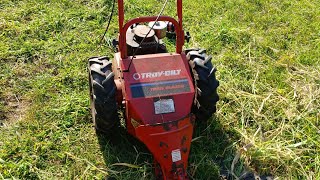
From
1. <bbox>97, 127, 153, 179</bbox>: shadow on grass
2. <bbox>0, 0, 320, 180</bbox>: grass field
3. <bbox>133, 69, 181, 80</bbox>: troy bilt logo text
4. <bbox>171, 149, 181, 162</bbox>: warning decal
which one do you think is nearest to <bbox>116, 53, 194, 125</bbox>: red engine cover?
<bbox>133, 69, 181, 80</bbox>: troy bilt logo text

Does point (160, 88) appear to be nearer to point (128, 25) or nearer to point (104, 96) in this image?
point (104, 96)

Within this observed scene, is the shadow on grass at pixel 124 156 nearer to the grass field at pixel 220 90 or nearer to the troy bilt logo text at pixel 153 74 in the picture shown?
the grass field at pixel 220 90

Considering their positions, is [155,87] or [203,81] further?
[203,81]

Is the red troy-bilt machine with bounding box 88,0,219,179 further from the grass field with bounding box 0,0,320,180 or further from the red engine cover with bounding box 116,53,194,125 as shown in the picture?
the grass field with bounding box 0,0,320,180

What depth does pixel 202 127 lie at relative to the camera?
4.02m

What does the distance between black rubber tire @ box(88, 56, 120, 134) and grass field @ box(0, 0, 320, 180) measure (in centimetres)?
35

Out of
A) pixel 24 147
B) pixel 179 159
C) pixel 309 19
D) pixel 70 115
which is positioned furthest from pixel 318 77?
pixel 24 147

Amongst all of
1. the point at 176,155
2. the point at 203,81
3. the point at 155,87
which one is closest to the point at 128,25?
the point at 155,87

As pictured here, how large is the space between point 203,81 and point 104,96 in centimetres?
85

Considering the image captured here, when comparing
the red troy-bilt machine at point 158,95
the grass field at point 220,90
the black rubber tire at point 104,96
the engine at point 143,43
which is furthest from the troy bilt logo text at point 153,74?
the grass field at point 220,90

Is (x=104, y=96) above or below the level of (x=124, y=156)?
above

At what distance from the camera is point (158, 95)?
11.0 ft

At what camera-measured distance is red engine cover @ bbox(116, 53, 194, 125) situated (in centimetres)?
332

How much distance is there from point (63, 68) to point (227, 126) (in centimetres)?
199
